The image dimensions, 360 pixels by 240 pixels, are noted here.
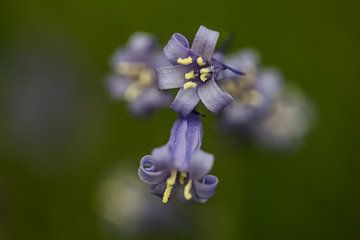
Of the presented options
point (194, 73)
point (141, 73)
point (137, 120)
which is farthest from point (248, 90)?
point (137, 120)

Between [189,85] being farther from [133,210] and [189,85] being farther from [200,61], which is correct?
[133,210]

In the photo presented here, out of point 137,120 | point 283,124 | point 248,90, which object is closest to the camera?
point 248,90

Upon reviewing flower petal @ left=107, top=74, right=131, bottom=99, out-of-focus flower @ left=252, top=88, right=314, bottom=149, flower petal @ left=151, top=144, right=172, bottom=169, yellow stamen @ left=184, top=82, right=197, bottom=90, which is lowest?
flower petal @ left=151, top=144, right=172, bottom=169

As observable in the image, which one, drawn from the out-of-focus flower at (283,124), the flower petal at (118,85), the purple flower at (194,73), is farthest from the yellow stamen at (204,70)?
the out-of-focus flower at (283,124)

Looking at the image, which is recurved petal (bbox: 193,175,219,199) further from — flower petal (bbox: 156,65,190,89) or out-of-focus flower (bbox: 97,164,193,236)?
out-of-focus flower (bbox: 97,164,193,236)

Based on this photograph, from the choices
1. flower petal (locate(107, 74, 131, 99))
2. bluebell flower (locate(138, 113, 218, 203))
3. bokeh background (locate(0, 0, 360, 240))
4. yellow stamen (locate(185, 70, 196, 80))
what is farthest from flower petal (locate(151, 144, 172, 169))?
bokeh background (locate(0, 0, 360, 240))

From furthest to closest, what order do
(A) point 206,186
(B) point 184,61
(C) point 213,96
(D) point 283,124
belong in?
(D) point 283,124
(B) point 184,61
(C) point 213,96
(A) point 206,186

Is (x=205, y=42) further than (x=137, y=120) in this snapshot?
No
